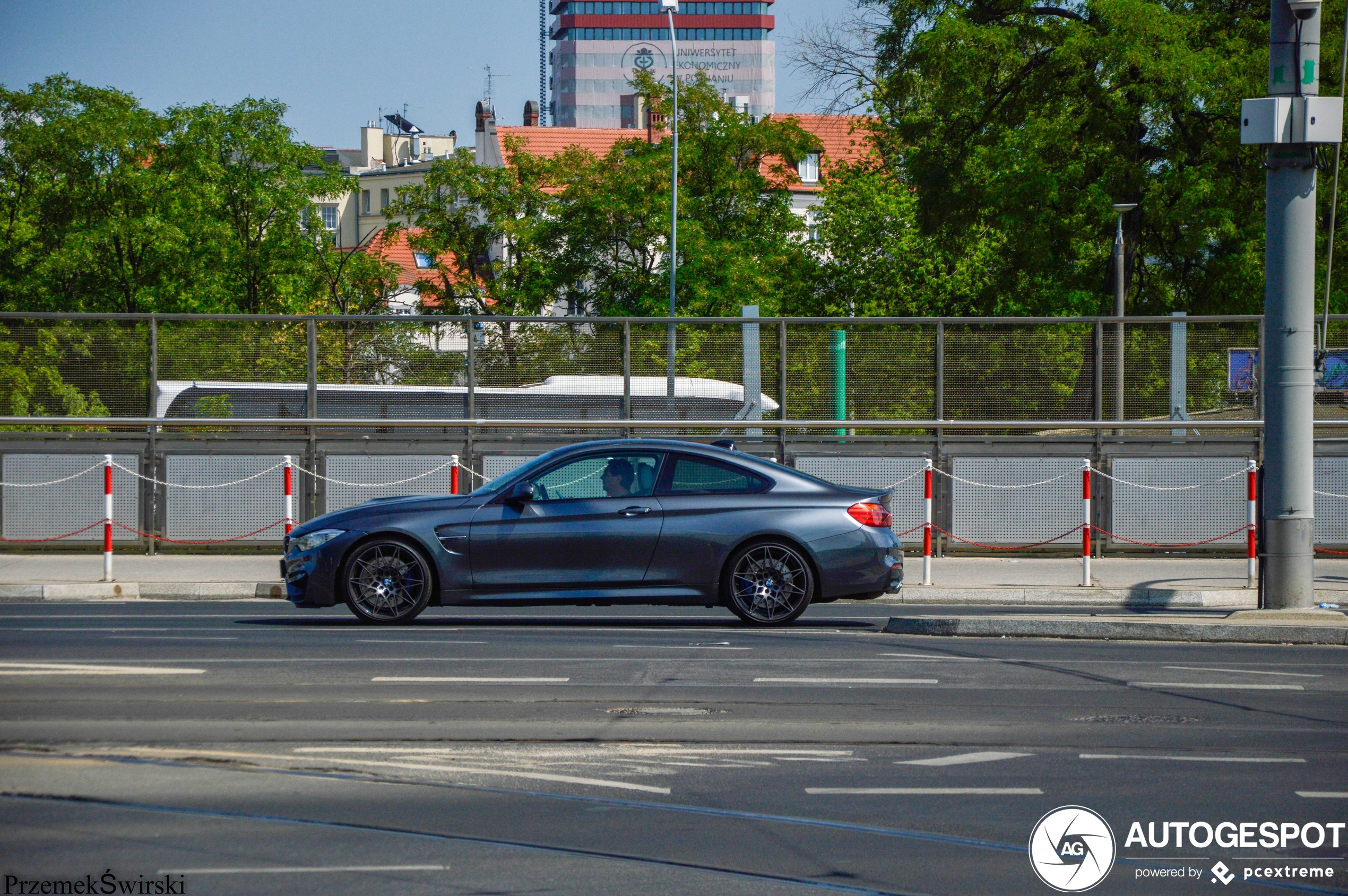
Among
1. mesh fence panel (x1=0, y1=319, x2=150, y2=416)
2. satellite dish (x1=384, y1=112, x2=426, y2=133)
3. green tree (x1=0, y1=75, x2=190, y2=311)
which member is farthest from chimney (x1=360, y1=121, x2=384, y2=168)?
mesh fence panel (x1=0, y1=319, x2=150, y2=416)

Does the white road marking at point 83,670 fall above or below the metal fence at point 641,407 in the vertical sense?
below

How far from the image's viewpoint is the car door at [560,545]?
36.1ft

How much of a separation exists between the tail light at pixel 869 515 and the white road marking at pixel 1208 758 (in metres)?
4.54

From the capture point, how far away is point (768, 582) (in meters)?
11.2

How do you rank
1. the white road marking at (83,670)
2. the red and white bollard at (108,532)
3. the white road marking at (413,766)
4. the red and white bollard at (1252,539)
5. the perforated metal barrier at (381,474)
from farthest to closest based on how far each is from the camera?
the perforated metal barrier at (381,474)
the red and white bollard at (1252,539)
the red and white bollard at (108,532)
the white road marking at (83,670)
the white road marking at (413,766)

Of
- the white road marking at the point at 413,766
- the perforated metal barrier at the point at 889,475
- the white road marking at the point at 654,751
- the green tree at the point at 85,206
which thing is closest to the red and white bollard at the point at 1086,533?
the perforated metal barrier at the point at 889,475

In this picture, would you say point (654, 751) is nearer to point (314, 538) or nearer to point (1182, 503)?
point (314, 538)

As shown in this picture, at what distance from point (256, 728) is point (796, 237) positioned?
45.5 m

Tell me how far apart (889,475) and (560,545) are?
25.6ft

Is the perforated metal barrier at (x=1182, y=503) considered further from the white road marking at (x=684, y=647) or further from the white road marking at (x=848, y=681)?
the white road marking at (x=848, y=681)

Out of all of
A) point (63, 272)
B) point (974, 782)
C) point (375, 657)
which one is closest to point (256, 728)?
point (375, 657)

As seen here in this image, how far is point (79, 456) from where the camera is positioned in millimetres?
17891

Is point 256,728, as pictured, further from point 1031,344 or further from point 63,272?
point 63,272

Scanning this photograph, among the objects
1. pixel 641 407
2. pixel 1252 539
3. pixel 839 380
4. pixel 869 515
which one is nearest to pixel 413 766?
pixel 869 515
